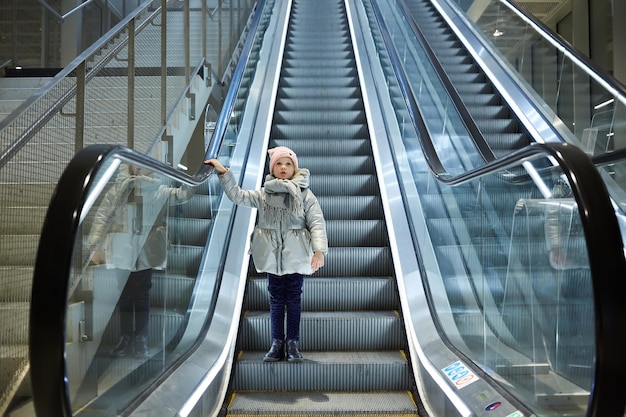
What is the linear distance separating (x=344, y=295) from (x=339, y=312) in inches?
5.7

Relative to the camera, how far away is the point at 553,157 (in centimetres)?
192

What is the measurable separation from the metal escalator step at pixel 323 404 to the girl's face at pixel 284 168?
1.25m

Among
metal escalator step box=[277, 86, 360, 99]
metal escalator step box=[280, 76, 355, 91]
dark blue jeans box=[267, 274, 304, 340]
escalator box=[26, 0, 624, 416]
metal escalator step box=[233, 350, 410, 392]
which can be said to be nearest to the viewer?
escalator box=[26, 0, 624, 416]

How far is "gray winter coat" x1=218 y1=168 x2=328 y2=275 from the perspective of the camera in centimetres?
358

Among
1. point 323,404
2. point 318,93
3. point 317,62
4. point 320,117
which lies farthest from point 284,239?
point 317,62

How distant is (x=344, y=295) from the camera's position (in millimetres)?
4223

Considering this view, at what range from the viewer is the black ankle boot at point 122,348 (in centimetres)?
→ 222

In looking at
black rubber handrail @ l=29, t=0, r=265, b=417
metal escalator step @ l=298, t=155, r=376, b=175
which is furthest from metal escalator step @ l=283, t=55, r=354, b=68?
black rubber handrail @ l=29, t=0, r=265, b=417

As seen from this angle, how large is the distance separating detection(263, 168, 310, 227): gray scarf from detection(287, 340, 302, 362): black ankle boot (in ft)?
2.27

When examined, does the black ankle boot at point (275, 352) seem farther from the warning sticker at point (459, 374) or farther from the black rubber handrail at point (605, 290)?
the black rubber handrail at point (605, 290)

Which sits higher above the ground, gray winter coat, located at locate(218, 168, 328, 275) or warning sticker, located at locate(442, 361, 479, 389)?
gray winter coat, located at locate(218, 168, 328, 275)

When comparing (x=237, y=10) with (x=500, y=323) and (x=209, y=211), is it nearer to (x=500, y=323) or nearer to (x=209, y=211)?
(x=209, y=211)

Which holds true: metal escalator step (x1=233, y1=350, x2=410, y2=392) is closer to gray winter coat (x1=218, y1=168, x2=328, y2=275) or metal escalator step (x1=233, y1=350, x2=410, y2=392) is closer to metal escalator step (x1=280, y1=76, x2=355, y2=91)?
gray winter coat (x1=218, y1=168, x2=328, y2=275)

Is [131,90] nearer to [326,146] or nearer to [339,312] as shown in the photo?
[339,312]
